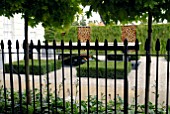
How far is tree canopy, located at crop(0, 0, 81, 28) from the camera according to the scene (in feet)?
11.2

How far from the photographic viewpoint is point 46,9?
3480mm

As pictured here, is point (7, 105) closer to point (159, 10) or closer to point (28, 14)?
point (28, 14)

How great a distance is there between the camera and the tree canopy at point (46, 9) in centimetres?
342

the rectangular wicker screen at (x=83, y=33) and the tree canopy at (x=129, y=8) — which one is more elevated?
the tree canopy at (x=129, y=8)

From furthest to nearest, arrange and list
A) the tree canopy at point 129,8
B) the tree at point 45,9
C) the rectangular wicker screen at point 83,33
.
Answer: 1. the rectangular wicker screen at point 83,33
2. the tree at point 45,9
3. the tree canopy at point 129,8

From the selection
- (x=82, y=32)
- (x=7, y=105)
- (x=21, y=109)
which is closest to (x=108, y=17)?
(x=21, y=109)

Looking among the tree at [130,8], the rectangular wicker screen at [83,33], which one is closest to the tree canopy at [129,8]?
the tree at [130,8]

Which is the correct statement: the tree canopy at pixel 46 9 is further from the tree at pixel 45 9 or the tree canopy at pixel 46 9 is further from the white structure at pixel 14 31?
the white structure at pixel 14 31

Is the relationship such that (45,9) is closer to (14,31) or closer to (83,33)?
(83,33)

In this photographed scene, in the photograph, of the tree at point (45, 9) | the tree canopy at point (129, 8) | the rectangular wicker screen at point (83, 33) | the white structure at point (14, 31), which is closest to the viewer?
the tree canopy at point (129, 8)

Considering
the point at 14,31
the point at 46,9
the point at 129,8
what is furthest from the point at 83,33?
the point at 14,31

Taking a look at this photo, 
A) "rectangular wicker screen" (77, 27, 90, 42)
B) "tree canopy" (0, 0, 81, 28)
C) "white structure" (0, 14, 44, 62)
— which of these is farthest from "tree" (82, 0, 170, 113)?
"white structure" (0, 14, 44, 62)

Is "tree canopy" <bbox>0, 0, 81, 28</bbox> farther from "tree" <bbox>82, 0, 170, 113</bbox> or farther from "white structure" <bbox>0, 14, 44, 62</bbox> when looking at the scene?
"white structure" <bbox>0, 14, 44, 62</bbox>

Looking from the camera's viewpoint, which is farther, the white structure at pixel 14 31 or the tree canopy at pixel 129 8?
the white structure at pixel 14 31
